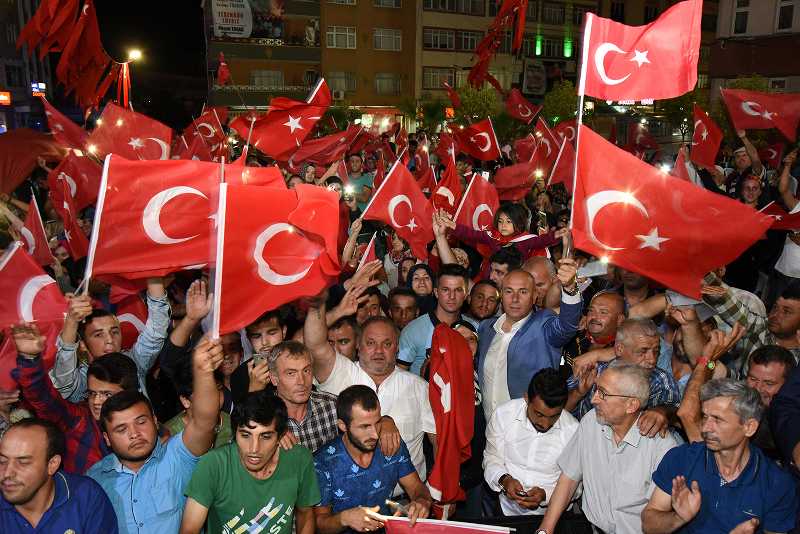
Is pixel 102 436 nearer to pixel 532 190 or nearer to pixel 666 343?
pixel 666 343

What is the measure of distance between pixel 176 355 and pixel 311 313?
100 centimetres

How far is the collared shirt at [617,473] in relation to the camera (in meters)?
3.89

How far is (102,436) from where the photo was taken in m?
4.34

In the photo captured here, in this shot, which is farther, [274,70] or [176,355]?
[274,70]

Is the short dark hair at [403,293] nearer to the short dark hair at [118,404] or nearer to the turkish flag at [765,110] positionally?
the short dark hair at [118,404]

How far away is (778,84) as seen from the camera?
108 feet

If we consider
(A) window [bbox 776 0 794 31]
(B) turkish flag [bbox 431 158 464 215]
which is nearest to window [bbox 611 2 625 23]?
(A) window [bbox 776 0 794 31]

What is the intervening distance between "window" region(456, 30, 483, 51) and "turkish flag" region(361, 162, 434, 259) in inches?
1877

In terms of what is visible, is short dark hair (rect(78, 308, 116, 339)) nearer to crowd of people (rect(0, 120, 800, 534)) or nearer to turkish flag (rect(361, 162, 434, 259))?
crowd of people (rect(0, 120, 800, 534))

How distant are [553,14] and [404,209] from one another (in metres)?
54.7

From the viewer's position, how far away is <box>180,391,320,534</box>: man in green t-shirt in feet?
11.5

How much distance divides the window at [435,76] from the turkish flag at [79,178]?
46.4m

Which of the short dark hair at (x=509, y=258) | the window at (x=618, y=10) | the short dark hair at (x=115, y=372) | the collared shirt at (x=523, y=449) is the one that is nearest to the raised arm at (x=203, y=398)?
the short dark hair at (x=115, y=372)

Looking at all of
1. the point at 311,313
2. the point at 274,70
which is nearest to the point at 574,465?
the point at 311,313
